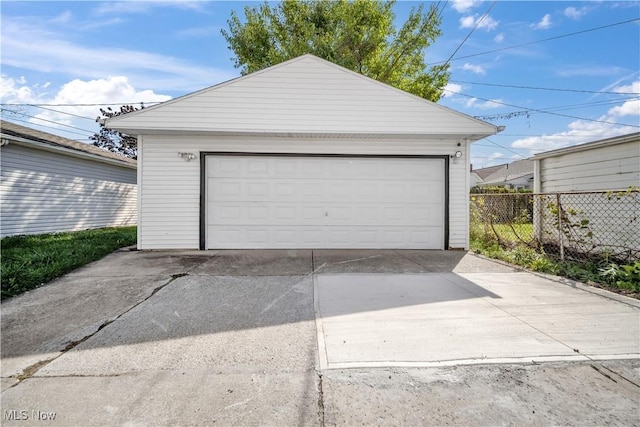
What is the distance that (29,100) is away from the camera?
61.7ft

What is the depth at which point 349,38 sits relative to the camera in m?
15.2

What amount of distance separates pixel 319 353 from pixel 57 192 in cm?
1109

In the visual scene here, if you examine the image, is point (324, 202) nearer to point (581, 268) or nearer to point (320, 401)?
point (581, 268)


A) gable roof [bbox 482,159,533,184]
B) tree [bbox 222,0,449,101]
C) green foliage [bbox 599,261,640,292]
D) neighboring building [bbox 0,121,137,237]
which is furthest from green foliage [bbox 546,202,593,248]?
gable roof [bbox 482,159,533,184]

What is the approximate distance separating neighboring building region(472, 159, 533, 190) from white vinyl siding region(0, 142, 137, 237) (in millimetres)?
25569

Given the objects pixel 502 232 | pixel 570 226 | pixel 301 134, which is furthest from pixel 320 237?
pixel 570 226

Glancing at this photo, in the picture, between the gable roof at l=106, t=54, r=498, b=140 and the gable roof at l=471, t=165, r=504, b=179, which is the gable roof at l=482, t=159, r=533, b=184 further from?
the gable roof at l=106, t=54, r=498, b=140

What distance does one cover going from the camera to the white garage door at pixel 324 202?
7.39m

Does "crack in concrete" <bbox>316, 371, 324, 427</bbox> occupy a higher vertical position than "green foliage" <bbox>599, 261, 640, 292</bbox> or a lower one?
lower

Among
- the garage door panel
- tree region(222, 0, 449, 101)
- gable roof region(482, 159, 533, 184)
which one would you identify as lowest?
the garage door panel

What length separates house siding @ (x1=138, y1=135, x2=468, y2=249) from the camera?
284 inches

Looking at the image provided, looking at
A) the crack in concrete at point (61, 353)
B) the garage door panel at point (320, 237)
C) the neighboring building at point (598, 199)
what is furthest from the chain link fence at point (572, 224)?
the crack in concrete at point (61, 353)

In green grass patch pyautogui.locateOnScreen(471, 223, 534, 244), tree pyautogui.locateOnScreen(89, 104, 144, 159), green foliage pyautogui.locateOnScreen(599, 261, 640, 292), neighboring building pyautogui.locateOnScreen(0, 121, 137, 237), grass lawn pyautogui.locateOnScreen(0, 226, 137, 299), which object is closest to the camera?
green foliage pyautogui.locateOnScreen(599, 261, 640, 292)

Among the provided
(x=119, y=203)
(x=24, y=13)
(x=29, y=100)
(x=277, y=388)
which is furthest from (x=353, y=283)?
(x=29, y=100)
